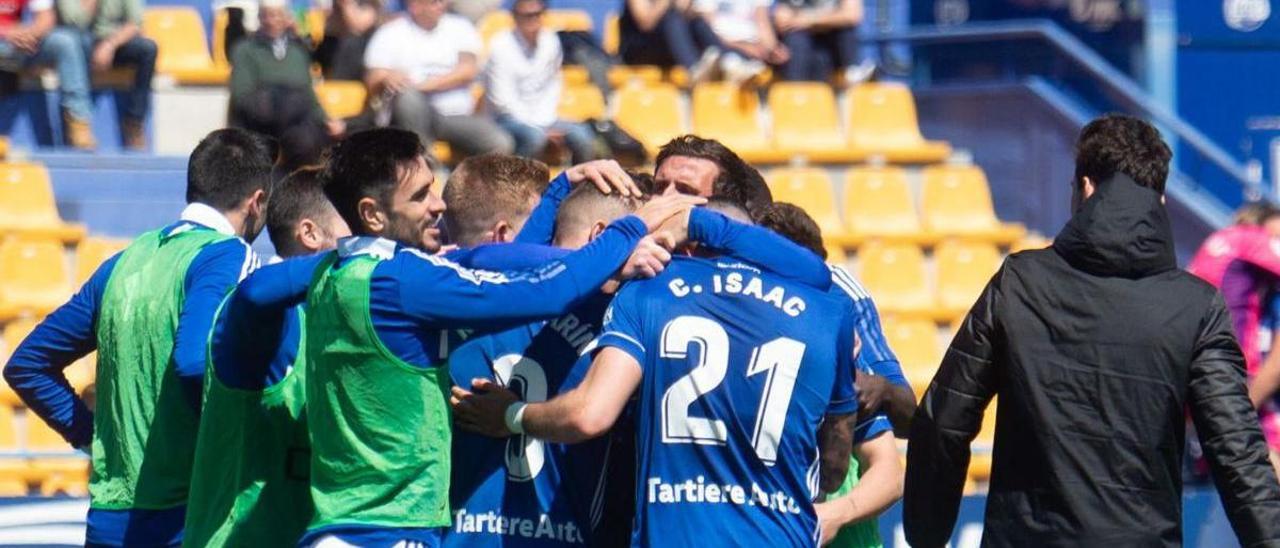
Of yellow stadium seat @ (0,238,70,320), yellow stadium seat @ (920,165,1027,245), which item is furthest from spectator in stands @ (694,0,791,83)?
yellow stadium seat @ (0,238,70,320)

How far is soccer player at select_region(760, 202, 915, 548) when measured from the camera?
495cm

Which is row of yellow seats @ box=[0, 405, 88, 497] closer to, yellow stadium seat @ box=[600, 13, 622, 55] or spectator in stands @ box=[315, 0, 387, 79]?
spectator in stands @ box=[315, 0, 387, 79]

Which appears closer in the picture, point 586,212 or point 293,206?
point 586,212

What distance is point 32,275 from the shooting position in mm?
9828

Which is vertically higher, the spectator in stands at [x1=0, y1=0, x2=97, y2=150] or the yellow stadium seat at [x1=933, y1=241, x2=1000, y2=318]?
the spectator in stands at [x1=0, y1=0, x2=97, y2=150]

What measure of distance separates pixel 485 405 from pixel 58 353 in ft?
5.80

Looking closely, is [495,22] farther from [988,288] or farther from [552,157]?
[988,288]

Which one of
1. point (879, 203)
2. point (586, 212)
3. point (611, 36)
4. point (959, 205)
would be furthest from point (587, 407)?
point (611, 36)

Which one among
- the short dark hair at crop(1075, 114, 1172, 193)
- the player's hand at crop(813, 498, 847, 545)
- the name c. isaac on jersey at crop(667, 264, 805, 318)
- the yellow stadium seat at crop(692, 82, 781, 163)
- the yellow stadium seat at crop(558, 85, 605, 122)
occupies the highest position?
the short dark hair at crop(1075, 114, 1172, 193)

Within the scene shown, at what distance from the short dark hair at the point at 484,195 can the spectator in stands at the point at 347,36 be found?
6022 mm

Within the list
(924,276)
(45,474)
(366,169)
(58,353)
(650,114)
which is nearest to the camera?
(366,169)

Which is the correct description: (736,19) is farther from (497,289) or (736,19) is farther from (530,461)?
(497,289)

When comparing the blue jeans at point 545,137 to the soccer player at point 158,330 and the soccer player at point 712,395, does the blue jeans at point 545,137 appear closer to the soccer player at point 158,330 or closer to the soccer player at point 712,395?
the soccer player at point 158,330

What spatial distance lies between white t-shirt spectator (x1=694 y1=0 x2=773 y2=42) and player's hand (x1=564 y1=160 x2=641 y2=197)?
7941 millimetres
